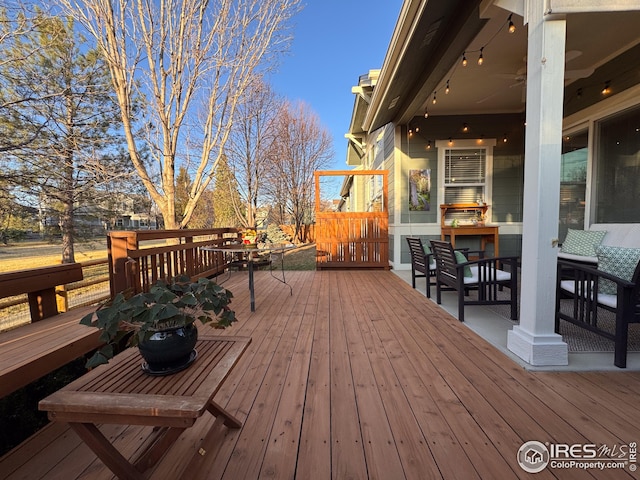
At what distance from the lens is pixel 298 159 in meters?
13.1

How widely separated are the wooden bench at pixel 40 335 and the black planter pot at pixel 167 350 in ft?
2.49

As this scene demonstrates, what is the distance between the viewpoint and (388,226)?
20.7 feet

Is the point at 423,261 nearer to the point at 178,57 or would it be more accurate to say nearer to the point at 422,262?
the point at 422,262

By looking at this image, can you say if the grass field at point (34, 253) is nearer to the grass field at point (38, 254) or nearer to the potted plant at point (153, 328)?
the grass field at point (38, 254)

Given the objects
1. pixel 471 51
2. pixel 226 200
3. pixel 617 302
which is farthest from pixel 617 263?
pixel 226 200

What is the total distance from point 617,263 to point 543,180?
4.11 feet

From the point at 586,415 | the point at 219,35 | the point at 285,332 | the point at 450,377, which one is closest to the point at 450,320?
the point at 450,377

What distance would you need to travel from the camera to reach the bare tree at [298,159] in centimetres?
1236

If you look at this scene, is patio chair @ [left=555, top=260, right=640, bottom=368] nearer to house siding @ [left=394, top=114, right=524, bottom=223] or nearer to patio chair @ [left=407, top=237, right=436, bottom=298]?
patio chair @ [left=407, top=237, right=436, bottom=298]

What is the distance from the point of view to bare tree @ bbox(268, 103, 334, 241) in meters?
12.4

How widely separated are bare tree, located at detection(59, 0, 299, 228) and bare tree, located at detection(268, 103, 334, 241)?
6895 millimetres

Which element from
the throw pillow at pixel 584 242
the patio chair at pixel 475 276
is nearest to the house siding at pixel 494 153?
the throw pillow at pixel 584 242

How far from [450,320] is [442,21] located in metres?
3.12

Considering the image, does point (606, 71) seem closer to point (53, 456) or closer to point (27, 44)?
point (53, 456)
